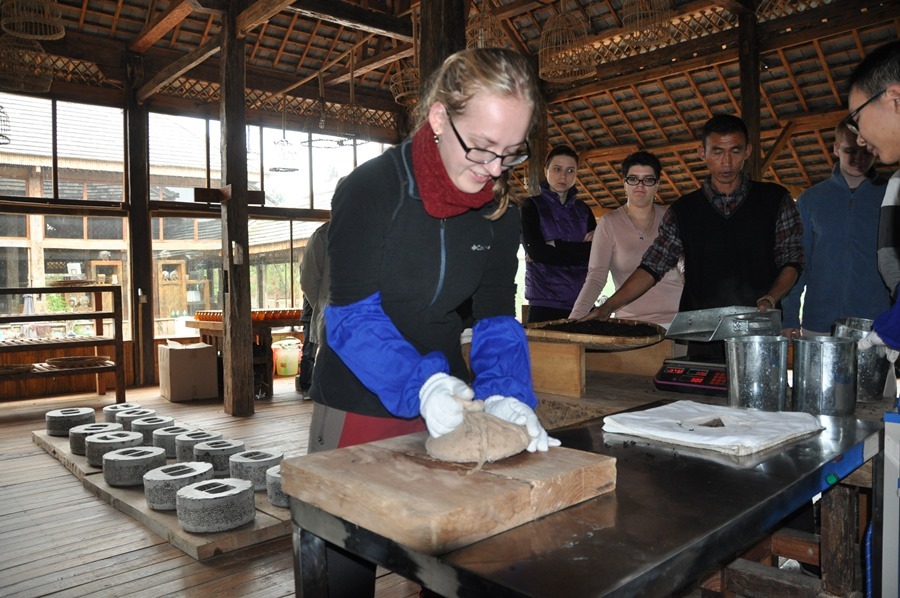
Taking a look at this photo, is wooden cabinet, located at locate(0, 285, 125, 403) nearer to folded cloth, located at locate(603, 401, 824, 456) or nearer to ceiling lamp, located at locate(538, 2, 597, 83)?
ceiling lamp, located at locate(538, 2, 597, 83)

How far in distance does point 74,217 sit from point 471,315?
768cm

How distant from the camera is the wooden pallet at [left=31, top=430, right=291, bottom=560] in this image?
2959 mm

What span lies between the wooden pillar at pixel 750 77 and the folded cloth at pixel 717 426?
5144 mm

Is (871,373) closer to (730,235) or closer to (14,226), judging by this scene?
(730,235)

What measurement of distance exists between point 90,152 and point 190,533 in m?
6.37

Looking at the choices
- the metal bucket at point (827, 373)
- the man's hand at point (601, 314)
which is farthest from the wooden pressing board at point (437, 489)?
the man's hand at point (601, 314)

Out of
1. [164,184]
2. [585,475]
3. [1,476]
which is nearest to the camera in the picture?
[585,475]

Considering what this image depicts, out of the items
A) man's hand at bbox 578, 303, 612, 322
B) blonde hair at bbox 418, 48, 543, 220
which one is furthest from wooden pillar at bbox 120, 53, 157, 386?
blonde hair at bbox 418, 48, 543, 220

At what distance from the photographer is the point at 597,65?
26.7 ft

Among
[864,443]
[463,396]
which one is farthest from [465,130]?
[864,443]

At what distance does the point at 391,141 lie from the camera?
10.5m

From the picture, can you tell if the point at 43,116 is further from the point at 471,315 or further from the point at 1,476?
the point at 471,315

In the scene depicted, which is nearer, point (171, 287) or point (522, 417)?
point (522, 417)

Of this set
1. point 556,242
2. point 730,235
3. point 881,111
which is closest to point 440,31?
point 556,242
